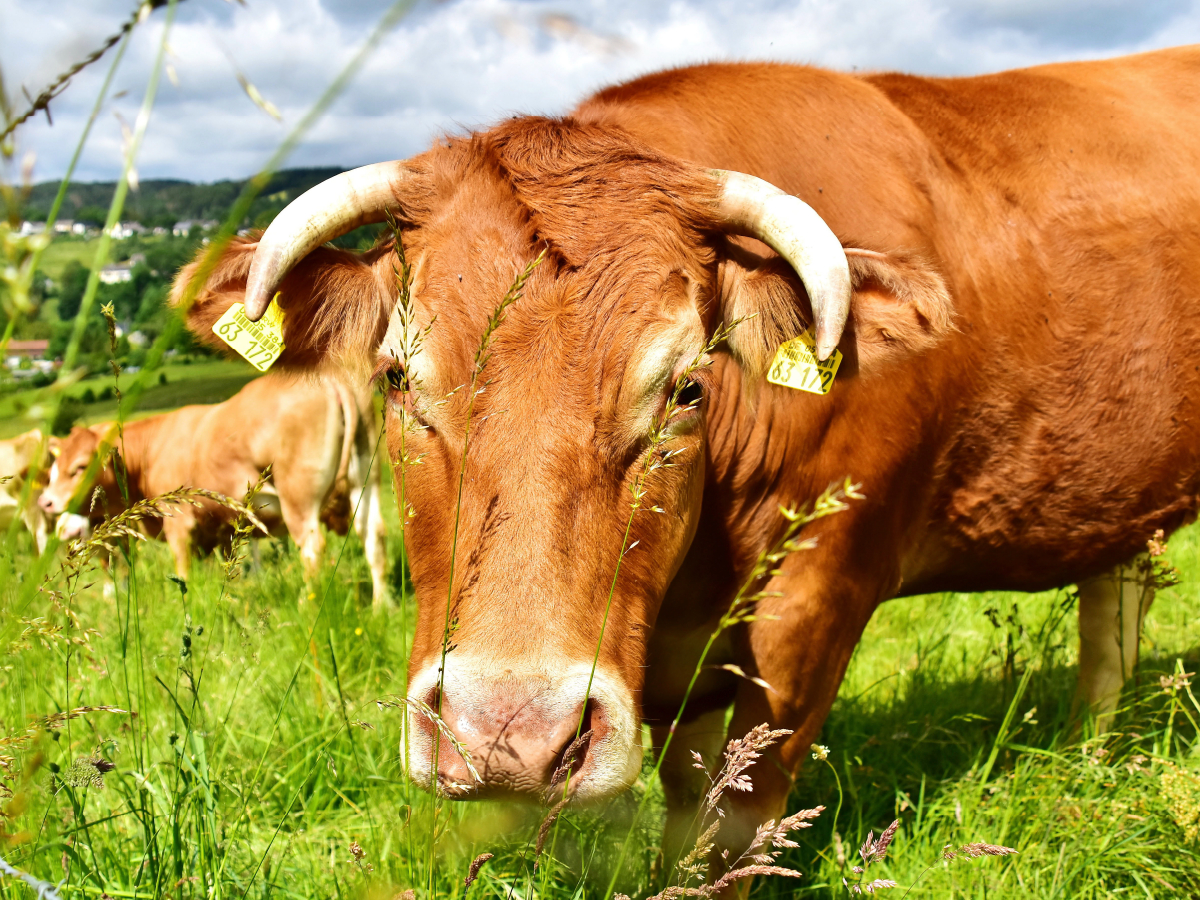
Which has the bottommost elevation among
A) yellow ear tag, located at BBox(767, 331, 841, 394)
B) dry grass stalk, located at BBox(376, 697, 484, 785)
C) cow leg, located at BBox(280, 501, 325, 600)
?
cow leg, located at BBox(280, 501, 325, 600)

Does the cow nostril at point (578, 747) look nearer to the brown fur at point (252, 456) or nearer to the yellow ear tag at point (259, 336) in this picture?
the yellow ear tag at point (259, 336)

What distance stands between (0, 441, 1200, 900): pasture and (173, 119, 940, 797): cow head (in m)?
0.22

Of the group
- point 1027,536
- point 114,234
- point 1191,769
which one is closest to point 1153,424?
point 1027,536

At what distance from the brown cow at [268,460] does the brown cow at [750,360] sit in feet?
14.5

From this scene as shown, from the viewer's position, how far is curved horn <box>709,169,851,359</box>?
197 centimetres

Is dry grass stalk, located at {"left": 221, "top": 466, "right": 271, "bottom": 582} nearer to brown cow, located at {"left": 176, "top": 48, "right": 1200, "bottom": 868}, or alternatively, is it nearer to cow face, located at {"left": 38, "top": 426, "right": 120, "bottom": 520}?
brown cow, located at {"left": 176, "top": 48, "right": 1200, "bottom": 868}

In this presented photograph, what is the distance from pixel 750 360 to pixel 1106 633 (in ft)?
7.65

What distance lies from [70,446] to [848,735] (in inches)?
309

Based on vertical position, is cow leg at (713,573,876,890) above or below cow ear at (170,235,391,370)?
below

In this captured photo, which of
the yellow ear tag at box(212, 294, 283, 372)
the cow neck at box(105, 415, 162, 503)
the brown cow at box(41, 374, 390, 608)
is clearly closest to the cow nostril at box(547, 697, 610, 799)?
the yellow ear tag at box(212, 294, 283, 372)

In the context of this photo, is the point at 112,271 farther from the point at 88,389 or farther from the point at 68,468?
the point at 68,468

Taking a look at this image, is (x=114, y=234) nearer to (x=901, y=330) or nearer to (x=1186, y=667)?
(x=901, y=330)

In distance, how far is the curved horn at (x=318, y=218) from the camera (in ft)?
6.72

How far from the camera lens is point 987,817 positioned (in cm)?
273
